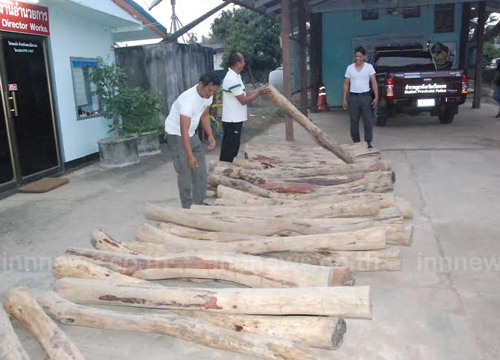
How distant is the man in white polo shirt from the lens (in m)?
6.70

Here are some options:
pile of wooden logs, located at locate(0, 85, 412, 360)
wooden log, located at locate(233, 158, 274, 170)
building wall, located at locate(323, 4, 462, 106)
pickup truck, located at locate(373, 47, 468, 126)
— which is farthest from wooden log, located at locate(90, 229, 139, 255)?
building wall, located at locate(323, 4, 462, 106)

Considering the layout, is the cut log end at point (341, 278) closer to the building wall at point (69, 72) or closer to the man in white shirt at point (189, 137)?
the man in white shirt at point (189, 137)

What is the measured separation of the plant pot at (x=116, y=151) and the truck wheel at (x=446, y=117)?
26.8 feet

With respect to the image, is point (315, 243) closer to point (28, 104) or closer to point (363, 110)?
point (363, 110)

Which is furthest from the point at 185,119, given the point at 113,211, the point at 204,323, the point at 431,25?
the point at 431,25

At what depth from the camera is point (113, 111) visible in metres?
9.20

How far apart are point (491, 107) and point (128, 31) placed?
38.9 feet

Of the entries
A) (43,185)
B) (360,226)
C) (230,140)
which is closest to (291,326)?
(360,226)

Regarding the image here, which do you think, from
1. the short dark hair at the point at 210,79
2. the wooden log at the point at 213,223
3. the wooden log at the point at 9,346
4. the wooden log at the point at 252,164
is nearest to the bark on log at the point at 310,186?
the wooden log at the point at 252,164

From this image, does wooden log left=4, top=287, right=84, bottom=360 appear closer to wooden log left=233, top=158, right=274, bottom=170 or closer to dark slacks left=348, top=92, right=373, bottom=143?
wooden log left=233, top=158, right=274, bottom=170

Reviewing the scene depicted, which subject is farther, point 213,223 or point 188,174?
point 188,174

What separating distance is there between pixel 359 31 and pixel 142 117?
10869 millimetres

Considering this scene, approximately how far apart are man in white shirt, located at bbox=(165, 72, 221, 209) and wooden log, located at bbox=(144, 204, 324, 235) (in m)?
0.62

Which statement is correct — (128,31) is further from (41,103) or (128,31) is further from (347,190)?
(347,190)
